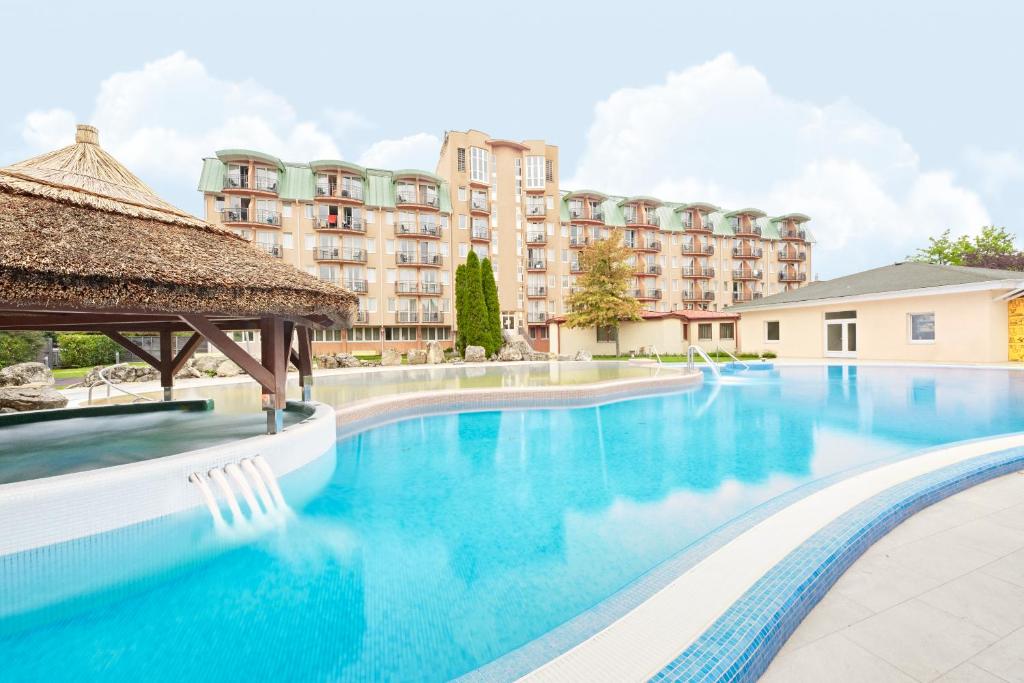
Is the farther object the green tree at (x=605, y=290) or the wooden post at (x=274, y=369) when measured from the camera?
the green tree at (x=605, y=290)

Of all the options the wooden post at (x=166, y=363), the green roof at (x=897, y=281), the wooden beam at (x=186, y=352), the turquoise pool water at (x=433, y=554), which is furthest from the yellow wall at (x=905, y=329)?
the wooden post at (x=166, y=363)

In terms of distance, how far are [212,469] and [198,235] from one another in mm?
3673

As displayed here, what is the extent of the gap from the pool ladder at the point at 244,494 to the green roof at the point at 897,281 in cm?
2398

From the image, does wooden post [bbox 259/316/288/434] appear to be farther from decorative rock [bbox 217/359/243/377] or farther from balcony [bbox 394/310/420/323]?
balcony [bbox 394/310/420/323]

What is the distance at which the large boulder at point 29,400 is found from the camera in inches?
401

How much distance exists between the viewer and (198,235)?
6.81 metres

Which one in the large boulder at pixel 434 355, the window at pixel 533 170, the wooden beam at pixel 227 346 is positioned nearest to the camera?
the wooden beam at pixel 227 346

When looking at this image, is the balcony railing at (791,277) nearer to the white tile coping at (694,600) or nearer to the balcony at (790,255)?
the balcony at (790,255)

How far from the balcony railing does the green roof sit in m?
20.2

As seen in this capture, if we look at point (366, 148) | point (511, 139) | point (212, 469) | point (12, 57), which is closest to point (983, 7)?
point (511, 139)

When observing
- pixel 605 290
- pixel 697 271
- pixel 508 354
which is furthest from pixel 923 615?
pixel 697 271

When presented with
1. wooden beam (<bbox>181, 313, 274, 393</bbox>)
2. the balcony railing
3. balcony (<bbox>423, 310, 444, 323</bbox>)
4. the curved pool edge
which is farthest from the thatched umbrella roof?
the balcony railing

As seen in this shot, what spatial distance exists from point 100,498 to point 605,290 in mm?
26108

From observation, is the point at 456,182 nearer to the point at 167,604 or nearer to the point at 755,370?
the point at 755,370
